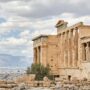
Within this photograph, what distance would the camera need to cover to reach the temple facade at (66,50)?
59359mm

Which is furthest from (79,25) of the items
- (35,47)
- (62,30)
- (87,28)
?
(35,47)

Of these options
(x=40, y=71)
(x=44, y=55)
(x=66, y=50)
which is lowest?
(x=40, y=71)

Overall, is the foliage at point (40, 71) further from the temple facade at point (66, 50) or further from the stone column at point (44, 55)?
the stone column at point (44, 55)

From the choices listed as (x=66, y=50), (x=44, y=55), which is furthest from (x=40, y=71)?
(x=44, y=55)

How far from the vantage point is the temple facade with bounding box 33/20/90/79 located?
5936 cm

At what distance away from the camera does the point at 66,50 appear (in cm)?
6788

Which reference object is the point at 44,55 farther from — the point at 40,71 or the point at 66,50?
the point at 40,71

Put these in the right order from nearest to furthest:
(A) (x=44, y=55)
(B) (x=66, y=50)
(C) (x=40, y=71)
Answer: (C) (x=40, y=71) → (B) (x=66, y=50) → (A) (x=44, y=55)

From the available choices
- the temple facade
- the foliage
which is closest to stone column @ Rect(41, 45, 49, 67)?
the temple facade

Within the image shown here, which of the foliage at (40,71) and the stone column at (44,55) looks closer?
the foliage at (40,71)

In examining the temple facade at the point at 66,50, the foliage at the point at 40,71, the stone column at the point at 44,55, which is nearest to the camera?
the temple facade at the point at 66,50

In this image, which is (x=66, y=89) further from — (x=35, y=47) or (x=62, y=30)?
(x=35, y=47)

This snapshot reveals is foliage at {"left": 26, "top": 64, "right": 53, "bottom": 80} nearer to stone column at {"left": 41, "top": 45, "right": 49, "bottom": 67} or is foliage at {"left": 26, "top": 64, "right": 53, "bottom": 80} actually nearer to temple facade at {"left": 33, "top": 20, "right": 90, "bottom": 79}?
temple facade at {"left": 33, "top": 20, "right": 90, "bottom": 79}

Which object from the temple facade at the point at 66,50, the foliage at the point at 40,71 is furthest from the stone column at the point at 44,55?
the foliage at the point at 40,71
